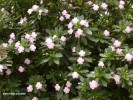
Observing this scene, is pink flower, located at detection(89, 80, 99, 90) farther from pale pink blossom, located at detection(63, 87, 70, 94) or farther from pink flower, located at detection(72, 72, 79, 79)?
pale pink blossom, located at detection(63, 87, 70, 94)

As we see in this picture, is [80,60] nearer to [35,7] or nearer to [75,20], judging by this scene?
[75,20]

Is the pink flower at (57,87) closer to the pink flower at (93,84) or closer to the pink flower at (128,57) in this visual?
the pink flower at (93,84)

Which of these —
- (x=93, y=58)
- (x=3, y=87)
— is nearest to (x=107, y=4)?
(x=93, y=58)

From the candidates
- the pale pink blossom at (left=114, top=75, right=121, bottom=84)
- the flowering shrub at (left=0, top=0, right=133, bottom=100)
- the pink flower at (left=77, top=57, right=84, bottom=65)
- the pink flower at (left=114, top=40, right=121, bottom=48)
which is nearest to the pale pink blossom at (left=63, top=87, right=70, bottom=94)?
the flowering shrub at (left=0, top=0, right=133, bottom=100)

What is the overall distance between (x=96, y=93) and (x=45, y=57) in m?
0.60

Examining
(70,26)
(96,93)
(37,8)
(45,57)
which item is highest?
(37,8)

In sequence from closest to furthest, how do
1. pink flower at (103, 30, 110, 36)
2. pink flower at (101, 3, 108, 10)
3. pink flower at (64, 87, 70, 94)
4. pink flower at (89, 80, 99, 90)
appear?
pink flower at (89, 80, 99, 90) → pink flower at (64, 87, 70, 94) → pink flower at (103, 30, 110, 36) → pink flower at (101, 3, 108, 10)

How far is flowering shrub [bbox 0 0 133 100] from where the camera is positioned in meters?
3.12

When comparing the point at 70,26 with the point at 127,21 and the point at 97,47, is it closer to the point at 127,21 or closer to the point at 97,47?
the point at 97,47

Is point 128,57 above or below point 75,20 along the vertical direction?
below

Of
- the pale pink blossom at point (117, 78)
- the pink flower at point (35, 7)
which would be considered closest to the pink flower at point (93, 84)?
the pale pink blossom at point (117, 78)

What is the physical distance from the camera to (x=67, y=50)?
3443 millimetres

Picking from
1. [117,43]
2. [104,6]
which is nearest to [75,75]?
[117,43]

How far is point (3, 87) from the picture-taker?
3395mm
